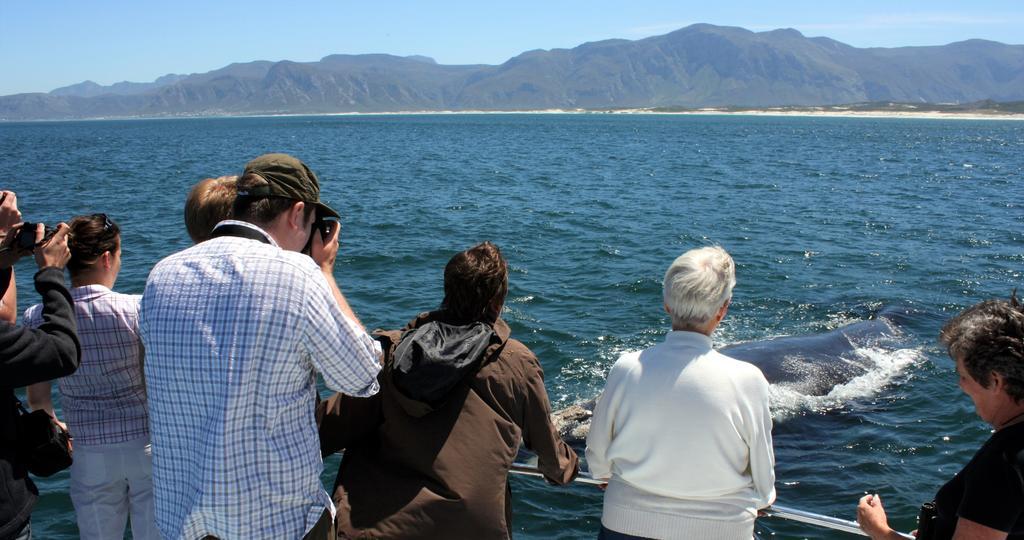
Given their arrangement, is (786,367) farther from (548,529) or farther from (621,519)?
(621,519)

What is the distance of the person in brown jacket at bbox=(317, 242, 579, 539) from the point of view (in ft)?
11.7

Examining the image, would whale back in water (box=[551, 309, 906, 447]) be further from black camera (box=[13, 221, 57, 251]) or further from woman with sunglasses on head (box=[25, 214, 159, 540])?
black camera (box=[13, 221, 57, 251])

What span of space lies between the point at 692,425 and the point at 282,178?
2264 millimetres

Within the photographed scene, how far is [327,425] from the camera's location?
152 inches

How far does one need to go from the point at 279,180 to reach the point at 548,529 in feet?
20.5

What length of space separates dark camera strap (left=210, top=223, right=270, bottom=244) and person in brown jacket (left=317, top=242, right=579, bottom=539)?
828 millimetres

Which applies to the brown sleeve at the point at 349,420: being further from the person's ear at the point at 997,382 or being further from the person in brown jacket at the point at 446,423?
the person's ear at the point at 997,382

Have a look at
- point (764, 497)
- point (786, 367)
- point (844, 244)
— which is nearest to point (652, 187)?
point (844, 244)

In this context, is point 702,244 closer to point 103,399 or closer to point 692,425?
point 692,425

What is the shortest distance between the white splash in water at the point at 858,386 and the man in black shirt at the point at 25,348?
31.9ft

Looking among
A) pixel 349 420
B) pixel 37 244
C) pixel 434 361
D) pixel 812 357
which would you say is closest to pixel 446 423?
pixel 434 361

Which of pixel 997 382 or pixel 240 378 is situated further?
pixel 997 382

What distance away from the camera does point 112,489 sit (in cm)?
435

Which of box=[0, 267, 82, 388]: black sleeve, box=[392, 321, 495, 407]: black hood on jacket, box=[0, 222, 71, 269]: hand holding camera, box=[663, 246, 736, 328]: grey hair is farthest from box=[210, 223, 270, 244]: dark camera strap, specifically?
box=[663, 246, 736, 328]: grey hair
